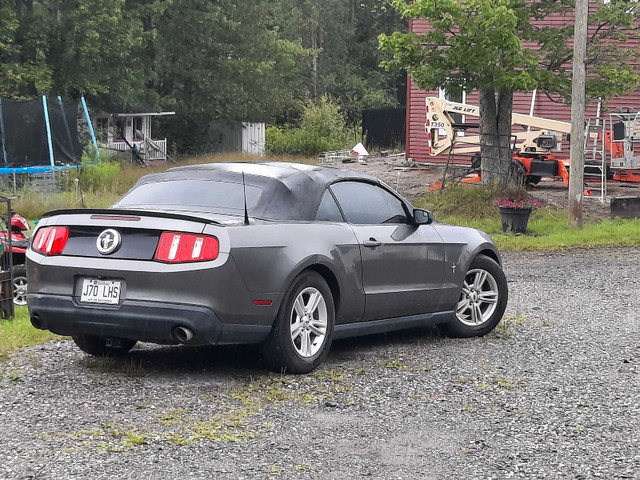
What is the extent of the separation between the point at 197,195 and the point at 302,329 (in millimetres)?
1301

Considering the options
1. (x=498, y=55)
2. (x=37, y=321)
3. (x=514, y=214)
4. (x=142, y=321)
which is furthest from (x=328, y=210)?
(x=498, y=55)

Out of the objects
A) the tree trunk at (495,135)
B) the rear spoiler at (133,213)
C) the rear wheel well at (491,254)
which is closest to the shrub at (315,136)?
the tree trunk at (495,135)

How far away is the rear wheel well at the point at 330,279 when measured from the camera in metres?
7.75

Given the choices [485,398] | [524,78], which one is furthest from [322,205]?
[524,78]

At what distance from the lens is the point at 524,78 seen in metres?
21.8

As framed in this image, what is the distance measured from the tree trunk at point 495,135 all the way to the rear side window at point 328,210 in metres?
16.7

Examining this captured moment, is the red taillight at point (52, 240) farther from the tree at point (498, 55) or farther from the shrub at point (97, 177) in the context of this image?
the shrub at point (97, 177)

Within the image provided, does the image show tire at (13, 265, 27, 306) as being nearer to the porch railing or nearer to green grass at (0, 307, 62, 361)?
green grass at (0, 307, 62, 361)

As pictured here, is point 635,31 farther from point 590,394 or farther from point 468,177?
point 590,394

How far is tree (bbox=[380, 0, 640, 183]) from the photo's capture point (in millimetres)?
21359

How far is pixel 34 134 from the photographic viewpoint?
28.6 metres

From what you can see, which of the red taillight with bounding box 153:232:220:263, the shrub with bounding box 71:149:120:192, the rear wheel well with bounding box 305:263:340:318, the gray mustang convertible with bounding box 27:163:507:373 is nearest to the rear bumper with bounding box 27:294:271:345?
the gray mustang convertible with bounding box 27:163:507:373

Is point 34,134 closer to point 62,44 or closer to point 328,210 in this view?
point 62,44

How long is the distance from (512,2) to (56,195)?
35.6 feet
